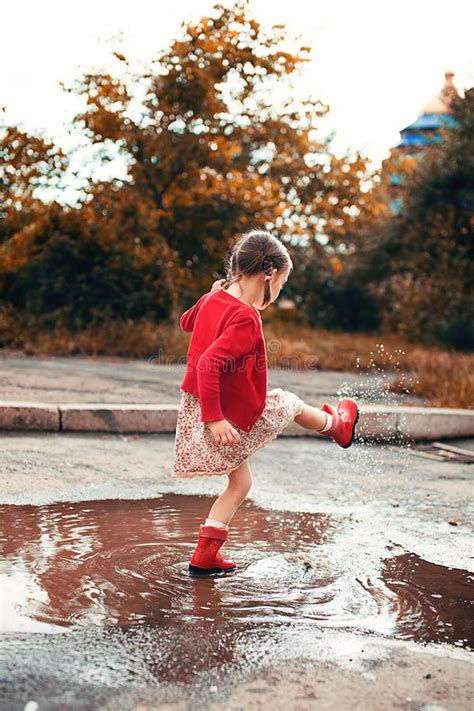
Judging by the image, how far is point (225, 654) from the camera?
102 inches

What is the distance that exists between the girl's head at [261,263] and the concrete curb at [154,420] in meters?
2.86

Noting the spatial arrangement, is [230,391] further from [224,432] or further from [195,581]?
[195,581]

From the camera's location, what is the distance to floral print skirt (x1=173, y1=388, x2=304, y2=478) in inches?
144

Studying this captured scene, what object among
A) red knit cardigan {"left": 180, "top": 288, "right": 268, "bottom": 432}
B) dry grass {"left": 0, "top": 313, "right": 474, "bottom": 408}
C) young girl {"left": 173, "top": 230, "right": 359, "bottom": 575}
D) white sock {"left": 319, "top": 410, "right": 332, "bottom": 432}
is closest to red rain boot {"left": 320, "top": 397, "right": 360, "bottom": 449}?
white sock {"left": 319, "top": 410, "right": 332, "bottom": 432}

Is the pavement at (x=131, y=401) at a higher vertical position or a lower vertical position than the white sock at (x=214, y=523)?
higher

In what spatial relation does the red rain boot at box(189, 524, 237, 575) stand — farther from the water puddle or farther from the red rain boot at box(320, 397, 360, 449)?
the red rain boot at box(320, 397, 360, 449)

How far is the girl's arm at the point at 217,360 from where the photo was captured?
11.4ft

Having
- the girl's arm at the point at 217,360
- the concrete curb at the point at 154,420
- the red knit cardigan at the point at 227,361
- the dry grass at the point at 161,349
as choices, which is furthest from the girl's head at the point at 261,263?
the dry grass at the point at 161,349

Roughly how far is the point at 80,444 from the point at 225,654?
345 centimetres

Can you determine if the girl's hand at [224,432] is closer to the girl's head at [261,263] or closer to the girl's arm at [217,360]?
the girl's arm at [217,360]

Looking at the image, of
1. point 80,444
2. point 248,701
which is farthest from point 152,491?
point 248,701

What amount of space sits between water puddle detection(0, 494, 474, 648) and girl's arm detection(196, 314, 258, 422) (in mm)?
626

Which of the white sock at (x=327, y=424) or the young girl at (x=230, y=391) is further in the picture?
the white sock at (x=327, y=424)

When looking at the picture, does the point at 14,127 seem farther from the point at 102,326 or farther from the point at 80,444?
the point at 80,444
